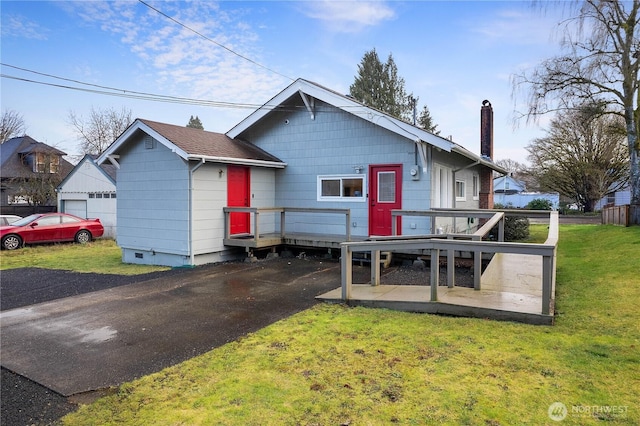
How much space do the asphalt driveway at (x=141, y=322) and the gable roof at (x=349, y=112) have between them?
13.0 ft

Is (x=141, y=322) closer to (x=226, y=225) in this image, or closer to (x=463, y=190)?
(x=226, y=225)

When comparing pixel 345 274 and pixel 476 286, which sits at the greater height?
pixel 345 274

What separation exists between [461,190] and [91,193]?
1851 centimetres

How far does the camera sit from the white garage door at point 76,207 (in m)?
21.4

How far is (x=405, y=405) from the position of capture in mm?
3059

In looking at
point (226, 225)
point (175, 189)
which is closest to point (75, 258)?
point (175, 189)

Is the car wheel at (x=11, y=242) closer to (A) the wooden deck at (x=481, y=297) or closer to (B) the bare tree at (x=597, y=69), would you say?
(A) the wooden deck at (x=481, y=297)

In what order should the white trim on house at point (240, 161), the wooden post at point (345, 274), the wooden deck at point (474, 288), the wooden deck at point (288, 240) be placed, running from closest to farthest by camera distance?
the wooden deck at point (474, 288), the wooden post at point (345, 274), the white trim on house at point (240, 161), the wooden deck at point (288, 240)

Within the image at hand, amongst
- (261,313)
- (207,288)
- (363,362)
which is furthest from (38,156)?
(363,362)

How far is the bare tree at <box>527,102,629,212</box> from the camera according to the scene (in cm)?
2869

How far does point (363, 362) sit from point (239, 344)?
1.54 metres

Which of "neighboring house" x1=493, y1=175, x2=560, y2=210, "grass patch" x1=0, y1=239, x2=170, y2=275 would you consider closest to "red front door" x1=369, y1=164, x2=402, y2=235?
"grass patch" x1=0, y1=239, x2=170, y2=275

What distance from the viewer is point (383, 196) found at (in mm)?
10938

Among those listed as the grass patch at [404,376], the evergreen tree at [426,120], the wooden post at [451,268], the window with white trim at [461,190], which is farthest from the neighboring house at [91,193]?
the evergreen tree at [426,120]
